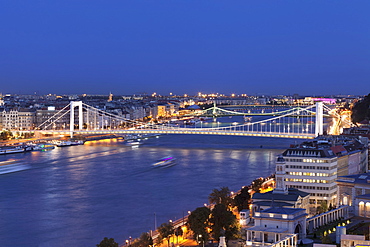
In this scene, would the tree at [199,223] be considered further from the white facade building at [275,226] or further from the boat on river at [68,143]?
the boat on river at [68,143]

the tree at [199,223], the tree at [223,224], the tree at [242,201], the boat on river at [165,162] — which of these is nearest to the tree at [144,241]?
the tree at [199,223]

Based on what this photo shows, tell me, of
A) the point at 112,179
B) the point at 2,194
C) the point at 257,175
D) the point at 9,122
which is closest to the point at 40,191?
the point at 2,194

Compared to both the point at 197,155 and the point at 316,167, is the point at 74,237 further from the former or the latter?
the point at 197,155

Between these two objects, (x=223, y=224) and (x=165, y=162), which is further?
(x=165, y=162)

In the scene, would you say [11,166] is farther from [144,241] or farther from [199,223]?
[144,241]

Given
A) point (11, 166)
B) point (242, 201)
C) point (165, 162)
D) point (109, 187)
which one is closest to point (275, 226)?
point (242, 201)

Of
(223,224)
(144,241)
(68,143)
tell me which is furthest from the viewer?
(68,143)
